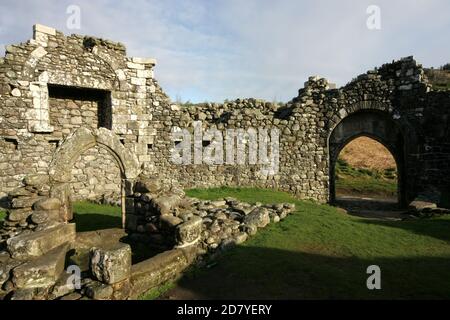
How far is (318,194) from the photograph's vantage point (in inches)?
569

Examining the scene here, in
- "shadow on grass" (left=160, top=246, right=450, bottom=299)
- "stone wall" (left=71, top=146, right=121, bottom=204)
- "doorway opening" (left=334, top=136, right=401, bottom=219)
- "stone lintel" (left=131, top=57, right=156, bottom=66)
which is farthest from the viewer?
"doorway opening" (left=334, top=136, right=401, bottom=219)

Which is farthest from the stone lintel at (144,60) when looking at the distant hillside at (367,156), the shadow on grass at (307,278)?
the distant hillside at (367,156)

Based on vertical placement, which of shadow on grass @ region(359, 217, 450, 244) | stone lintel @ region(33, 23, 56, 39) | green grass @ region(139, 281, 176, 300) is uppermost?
stone lintel @ region(33, 23, 56, 39)

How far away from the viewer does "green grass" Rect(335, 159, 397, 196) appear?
64.5ft

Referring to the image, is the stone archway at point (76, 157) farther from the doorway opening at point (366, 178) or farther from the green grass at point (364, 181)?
the green grass at point (364, 181)

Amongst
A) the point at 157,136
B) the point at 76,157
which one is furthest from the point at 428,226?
the point at 157,136

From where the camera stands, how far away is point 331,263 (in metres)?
5.76

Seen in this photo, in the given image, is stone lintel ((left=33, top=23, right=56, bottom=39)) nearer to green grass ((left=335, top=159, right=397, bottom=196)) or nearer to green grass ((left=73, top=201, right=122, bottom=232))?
green grass ((left=73, top=201, right=122, bottom=232))

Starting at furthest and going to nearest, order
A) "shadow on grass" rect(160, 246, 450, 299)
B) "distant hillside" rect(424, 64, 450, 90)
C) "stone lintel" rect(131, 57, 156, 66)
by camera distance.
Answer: "distant hillside" rect(424, 64, 450, 90)
"stone lintel" rect(131, 57, 156, 66)
"shadow on grass" rect(160, 246, 450, 299)

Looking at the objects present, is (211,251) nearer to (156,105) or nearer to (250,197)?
(250,197)

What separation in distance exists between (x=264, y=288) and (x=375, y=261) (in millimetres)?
2440

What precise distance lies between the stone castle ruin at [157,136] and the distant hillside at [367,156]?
9.90 m

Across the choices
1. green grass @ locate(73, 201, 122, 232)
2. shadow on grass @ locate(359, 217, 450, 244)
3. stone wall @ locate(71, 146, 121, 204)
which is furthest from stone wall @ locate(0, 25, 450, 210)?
shadow on grass @ locate(359, 217, 450, 244)

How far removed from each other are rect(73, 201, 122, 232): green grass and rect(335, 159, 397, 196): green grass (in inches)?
589
